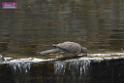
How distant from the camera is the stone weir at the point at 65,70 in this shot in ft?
24.3

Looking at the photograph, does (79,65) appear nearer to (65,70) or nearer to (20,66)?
(65,70)

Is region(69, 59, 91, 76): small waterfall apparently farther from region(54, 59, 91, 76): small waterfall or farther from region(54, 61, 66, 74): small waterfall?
region(54, 61, 66, 74): small waterfall

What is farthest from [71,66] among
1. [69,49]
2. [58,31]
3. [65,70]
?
[58,31]

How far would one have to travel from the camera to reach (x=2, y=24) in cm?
1098

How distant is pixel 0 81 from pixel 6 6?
14.0ft

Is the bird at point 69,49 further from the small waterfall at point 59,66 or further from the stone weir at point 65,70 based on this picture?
the small waterfall at point 59,66

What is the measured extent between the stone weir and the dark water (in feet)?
3.85

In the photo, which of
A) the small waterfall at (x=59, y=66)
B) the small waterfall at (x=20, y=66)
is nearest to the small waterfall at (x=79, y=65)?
the small waterfall at (x=59, y=66)

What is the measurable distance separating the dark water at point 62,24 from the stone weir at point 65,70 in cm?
117

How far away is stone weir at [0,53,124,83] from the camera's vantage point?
7.40 meters

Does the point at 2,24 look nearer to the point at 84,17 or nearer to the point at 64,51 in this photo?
the point at 84,17

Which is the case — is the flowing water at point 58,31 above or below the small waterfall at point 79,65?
above

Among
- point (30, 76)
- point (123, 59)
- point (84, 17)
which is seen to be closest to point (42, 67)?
point (30, 76)

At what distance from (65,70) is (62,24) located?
11.1ft
